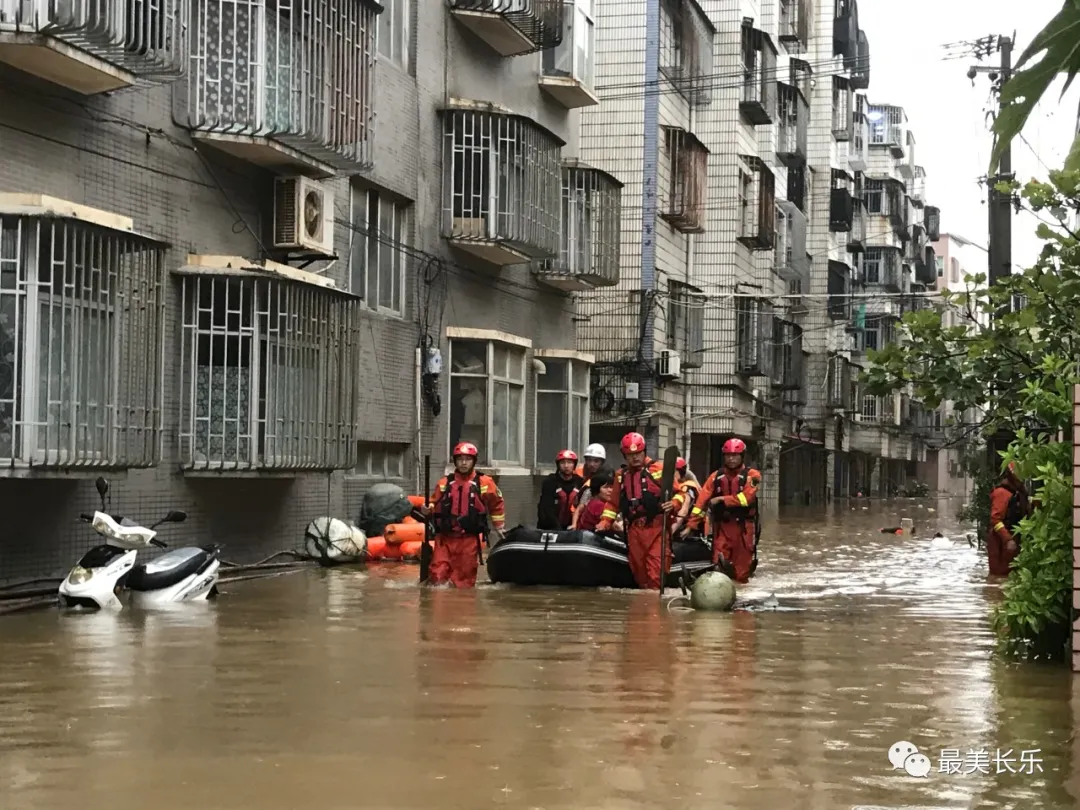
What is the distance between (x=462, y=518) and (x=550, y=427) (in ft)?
38.8

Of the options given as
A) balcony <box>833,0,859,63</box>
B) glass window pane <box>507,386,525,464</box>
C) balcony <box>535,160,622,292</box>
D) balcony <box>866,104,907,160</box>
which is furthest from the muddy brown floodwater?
balcony <box>866,104,907,160</box>

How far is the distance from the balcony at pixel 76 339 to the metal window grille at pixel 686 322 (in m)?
21.0

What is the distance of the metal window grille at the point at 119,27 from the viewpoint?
13.8 m

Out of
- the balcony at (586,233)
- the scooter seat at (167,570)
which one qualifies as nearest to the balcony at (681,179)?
the balcony at (586,233)

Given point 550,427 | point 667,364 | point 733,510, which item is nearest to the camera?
point 733,510

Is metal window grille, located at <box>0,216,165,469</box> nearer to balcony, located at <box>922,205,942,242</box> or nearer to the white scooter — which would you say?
the white scooter

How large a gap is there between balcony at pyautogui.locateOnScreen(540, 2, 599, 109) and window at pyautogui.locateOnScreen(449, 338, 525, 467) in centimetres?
507

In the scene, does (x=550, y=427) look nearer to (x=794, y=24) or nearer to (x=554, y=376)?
(x=554, y=376)

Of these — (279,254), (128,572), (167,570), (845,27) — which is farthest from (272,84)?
(845,27)

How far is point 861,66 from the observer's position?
6062cm

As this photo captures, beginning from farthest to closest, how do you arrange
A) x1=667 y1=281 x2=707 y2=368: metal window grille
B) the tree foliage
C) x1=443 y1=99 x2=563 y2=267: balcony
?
1. x1=667 y1=281 x2=707 y2=368: metal window grille
2. x1=443 y1=99 x2=563 y2=267: balcony
3. the tree foliage

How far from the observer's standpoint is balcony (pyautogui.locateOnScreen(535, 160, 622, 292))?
28531mm

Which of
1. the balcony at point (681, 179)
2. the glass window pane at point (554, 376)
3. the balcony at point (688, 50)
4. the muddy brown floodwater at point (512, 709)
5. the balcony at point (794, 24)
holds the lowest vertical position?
the muddy brown floodwater at point (512, 709)

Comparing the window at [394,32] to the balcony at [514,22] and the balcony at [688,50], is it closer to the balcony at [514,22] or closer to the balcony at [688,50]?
the balcony at [514,22]
